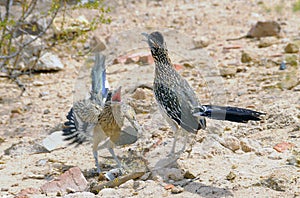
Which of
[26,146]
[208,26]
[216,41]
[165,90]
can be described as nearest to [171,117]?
[165,90]

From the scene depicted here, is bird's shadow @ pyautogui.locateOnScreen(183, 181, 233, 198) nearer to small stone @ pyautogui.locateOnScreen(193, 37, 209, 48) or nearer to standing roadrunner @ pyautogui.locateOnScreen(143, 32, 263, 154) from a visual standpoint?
standing roadrunner @ pyautogui.locateOnScreen(143, 32, 263, 154)

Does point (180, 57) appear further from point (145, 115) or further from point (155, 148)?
point (155, 148)

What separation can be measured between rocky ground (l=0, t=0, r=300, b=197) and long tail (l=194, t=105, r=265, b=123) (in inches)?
15.5

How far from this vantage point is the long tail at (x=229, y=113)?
431cm

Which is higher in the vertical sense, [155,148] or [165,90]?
[165,90]

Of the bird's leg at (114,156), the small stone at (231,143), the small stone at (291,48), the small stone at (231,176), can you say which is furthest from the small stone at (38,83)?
the small stone at (231,176)

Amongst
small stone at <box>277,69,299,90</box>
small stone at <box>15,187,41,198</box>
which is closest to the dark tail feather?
small stone at <box>15,187,41,198</box>

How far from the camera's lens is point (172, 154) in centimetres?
482

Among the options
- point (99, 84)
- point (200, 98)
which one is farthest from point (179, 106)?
point (200, 98)

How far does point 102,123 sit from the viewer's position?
15.6 feet

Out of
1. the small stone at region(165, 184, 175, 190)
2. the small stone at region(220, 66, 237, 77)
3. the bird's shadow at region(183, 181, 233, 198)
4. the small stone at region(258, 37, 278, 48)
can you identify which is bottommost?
the small stone at region(165, 184, 175, 190)

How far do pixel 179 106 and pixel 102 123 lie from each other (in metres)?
0.67

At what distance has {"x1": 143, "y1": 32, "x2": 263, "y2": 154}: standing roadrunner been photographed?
4367mm

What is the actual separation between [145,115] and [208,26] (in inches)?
178
